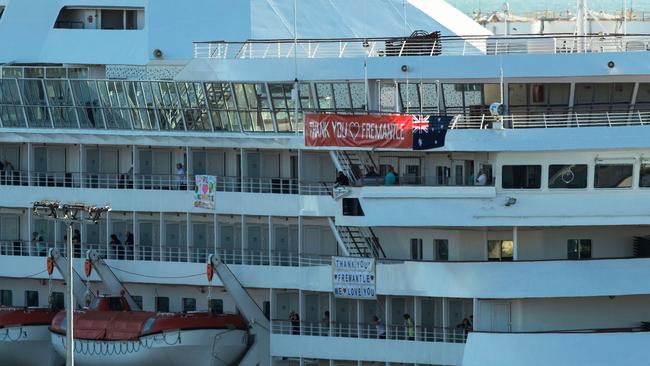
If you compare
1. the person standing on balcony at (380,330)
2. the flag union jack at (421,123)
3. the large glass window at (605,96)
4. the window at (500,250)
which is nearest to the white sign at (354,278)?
the person standing on balcony at (380,330)

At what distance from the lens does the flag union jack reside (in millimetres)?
51812

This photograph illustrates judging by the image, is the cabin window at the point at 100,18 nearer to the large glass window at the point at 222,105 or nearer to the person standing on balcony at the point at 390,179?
the large glass window at the point at 222,105

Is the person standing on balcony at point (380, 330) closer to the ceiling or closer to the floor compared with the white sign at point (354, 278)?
closer to the floor

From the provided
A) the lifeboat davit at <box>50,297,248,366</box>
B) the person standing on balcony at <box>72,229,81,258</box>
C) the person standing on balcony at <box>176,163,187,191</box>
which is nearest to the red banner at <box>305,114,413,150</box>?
the person standing on balcony at <box>176,163,187,191</box>

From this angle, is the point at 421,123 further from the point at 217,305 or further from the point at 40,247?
the point at 40,247

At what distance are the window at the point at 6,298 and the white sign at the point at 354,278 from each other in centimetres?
986

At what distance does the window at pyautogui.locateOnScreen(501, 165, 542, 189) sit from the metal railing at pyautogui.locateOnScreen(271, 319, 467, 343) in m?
3.51

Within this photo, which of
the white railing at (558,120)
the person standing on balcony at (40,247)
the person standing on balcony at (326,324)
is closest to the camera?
Answer: the white railing at (558,120)

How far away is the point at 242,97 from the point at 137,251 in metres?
5.06

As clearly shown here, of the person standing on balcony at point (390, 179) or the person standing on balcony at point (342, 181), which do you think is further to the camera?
the person standing on balcony at point (342, 181)

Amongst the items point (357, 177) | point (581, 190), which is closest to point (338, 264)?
point (357, 177)

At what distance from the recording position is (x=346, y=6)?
57969 mm

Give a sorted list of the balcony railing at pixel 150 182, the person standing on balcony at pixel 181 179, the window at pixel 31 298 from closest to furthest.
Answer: the balcony railing at pixel 150 182, the person standing on balcony at pixel 181 179, the window at pixel 31 298

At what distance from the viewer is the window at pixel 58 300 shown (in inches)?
2317
